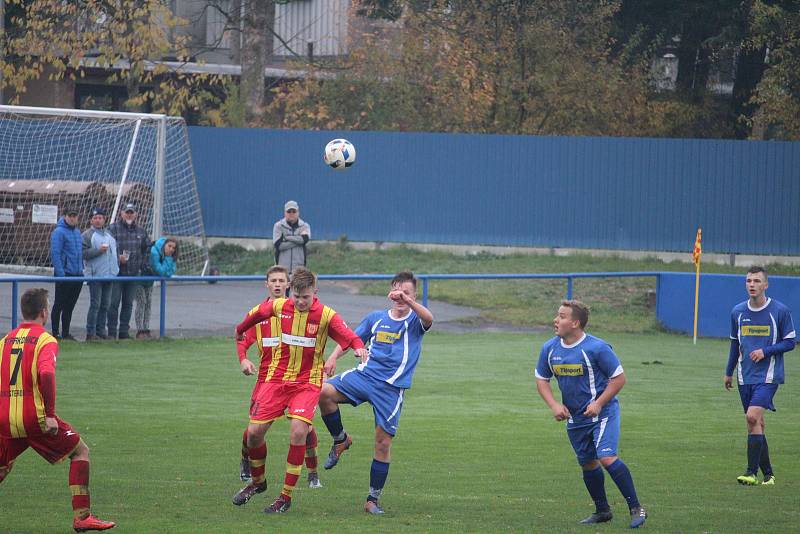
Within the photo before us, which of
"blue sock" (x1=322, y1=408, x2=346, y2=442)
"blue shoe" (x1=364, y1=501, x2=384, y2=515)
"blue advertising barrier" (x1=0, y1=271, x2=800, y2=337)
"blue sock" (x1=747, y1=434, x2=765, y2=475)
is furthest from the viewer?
"blue advertising barrier" (x1=0, y1=271, x2=800, y2=337)

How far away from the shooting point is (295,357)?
9.15 metres

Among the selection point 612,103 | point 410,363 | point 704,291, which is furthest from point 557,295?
point 410,363

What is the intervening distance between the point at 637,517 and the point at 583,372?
112 cm

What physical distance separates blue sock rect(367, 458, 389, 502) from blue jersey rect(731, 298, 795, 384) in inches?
156

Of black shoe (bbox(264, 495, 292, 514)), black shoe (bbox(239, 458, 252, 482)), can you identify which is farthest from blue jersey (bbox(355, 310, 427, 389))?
black shoe (bbox(264, 495, 292, 514))

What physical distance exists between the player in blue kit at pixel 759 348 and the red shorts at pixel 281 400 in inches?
164

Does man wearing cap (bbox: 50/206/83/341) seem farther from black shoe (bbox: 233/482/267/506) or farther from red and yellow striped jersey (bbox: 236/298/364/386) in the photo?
black shoe (bbox: 233/482/267/506)

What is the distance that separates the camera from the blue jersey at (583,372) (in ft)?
28.3

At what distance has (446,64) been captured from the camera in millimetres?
32250

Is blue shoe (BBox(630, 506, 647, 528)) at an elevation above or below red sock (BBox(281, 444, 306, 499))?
below

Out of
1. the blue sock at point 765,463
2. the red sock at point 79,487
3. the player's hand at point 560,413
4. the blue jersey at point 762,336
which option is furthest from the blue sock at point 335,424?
the blue jersey at point 762,336

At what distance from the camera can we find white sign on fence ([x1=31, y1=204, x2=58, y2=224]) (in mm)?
25641

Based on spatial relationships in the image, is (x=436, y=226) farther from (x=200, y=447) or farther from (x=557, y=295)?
(x=200, y=447)

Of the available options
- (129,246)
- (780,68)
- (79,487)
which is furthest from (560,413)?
(780,68)
